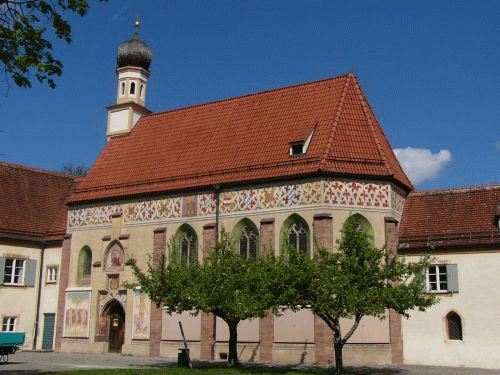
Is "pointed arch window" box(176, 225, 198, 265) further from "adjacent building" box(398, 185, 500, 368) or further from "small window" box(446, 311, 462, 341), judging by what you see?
"small window" box(446, 311, 462, 341)

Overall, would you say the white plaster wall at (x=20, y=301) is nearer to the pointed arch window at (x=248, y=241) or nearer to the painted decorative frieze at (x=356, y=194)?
the pointed arch window at (x=248, y=241)

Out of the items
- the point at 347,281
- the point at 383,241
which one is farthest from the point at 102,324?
the point at 347,281

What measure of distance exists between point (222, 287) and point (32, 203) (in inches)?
765

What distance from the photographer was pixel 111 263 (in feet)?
105

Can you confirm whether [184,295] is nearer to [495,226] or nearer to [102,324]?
[102,324]

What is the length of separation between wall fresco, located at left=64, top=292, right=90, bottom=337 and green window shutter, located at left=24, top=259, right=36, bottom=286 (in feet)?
11.1

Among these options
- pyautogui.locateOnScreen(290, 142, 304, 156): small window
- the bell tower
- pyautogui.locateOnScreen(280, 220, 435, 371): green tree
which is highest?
the bell tower

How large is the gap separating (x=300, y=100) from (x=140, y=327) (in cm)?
1327

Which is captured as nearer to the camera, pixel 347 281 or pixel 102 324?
pixel 347 281

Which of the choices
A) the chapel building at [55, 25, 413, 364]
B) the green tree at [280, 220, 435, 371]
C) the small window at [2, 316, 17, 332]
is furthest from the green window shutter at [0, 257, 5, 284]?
the green tree at [280, 220, 435, 371]

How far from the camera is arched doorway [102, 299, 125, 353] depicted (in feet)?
102

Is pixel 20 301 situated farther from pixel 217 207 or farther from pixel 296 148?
pixel 296 148

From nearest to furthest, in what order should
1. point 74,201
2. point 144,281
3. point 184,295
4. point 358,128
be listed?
1. point 184,295
2. point 144,281
3. point 358,128
4. point 74,201

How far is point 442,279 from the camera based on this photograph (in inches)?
1048
